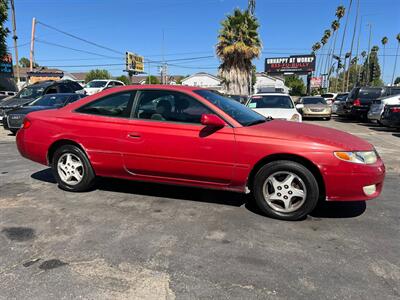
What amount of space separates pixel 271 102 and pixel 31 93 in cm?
1072

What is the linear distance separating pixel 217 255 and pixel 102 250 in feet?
3.56

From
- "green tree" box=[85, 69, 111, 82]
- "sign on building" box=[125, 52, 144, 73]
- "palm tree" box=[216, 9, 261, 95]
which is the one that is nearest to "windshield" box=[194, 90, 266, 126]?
"palm tree" box=[216, 9, 261, 95]

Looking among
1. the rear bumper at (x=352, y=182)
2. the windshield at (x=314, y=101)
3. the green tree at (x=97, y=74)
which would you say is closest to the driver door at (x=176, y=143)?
the rear bumper at (x=352, y=182)

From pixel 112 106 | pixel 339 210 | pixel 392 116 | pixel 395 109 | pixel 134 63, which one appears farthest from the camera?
pixel 134 63

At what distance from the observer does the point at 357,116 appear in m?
18.4

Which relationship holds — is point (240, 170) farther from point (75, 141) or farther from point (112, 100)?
point (75, 141)

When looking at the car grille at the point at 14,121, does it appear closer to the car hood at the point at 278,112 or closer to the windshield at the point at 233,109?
the car hood at the point at 278,112

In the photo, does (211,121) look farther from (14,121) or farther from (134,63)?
(134,63)

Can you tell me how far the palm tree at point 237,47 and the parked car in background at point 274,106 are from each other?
52.5 feet

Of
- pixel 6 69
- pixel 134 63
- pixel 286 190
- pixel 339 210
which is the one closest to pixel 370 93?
pixel 339 210

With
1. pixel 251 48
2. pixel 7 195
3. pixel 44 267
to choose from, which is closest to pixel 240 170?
pixel 44 267

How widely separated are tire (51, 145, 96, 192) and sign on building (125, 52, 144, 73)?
4521 centimetres

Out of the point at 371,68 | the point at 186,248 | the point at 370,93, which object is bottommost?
the point at 186,248

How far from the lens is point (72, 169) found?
5.10m
